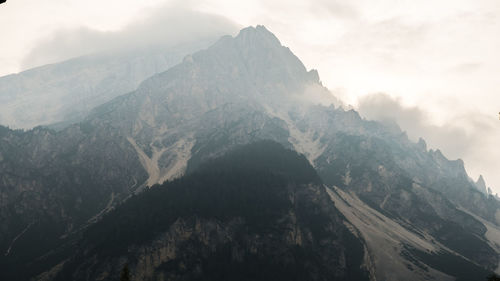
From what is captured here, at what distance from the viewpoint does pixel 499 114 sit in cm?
4675

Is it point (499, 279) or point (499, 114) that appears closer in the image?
point (499, 114)

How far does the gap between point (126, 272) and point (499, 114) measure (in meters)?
81.1

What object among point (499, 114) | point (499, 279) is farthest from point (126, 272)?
point (499, 279)

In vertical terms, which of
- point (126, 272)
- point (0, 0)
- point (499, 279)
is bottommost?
point (126, 272)

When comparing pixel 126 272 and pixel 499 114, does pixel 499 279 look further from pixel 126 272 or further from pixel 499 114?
pixel 126 272

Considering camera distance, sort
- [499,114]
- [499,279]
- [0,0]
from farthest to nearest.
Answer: [499,279] → [499,114] → [0,0]

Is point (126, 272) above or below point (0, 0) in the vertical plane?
below

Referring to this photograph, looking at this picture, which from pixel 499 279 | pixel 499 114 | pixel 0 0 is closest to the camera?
pixel 0 0

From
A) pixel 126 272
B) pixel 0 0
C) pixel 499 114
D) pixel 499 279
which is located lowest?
pixel 126 272

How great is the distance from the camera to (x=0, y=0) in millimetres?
30109

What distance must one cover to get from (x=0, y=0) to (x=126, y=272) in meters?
72.2

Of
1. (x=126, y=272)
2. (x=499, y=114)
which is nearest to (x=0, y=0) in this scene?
(x=499, y=114)

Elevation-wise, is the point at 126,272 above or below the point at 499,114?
below

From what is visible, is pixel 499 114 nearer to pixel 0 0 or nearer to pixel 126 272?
pixel 0 0
